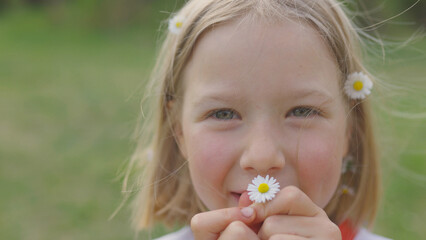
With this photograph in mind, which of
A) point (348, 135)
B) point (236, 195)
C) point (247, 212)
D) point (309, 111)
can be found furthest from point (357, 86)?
point (247, 212)

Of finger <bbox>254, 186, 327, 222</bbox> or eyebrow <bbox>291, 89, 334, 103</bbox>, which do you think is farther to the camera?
eyebrow <bbox>291, 89, 334, 103</bbox>

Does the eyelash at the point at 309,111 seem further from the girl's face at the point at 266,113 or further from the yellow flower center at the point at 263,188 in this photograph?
the yellow flower center at the point at 263,188

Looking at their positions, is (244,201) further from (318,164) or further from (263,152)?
(318,164)

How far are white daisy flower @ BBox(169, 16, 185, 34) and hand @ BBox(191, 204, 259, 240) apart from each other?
841 mm

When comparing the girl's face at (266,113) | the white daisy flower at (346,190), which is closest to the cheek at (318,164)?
the girl's face at (266,113)

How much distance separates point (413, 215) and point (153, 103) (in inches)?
102

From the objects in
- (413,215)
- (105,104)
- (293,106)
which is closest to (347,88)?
(293,106)

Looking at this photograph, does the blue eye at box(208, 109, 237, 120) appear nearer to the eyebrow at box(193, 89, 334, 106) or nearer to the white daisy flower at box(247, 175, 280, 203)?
the eyebrow at box(193, 89, 334, 106)

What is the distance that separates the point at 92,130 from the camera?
273 inches

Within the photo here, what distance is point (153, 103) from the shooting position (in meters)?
2.63

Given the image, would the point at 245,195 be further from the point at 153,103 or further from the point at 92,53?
the point at 92,53

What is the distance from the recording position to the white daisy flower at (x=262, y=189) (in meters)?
1.83

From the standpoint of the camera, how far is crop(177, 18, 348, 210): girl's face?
1.94 meters

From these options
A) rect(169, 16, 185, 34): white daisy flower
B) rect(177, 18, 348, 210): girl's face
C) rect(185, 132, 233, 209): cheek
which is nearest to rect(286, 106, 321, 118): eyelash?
rect(177, 18, 348, 210): girl's face
